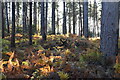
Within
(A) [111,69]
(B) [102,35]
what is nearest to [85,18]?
(B) [102,35]

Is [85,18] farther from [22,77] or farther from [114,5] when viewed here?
[22,77]

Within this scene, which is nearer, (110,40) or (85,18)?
(110,40)

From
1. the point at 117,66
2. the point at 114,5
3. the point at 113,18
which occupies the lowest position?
the point at 117,66

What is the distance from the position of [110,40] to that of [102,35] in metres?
0.42

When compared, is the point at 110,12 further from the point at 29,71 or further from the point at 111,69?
the point at 29,71

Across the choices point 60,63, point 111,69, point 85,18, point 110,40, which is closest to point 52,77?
point 60,63

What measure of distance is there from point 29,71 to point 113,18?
3961mm

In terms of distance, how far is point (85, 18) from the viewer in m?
16.1

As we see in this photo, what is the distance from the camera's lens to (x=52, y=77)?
5605mm

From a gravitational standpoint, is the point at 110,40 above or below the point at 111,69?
above

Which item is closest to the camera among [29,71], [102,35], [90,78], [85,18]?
[90,78]

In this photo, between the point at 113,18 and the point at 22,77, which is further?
the point at 113,18

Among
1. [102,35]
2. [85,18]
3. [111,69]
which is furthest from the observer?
[85,18]

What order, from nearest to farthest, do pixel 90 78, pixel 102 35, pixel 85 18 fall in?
pixel 90 78 → pixel 102 35 → pixel 85 18
